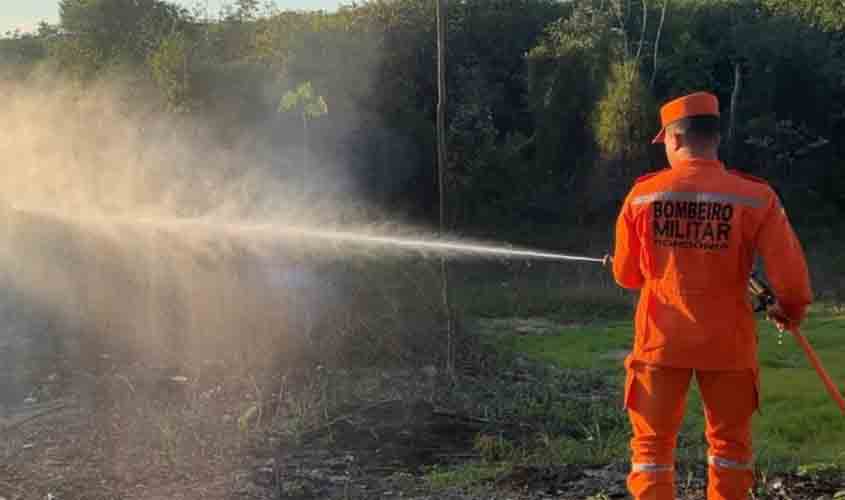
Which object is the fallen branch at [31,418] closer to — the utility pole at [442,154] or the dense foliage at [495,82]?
the utility pole at [442,154]

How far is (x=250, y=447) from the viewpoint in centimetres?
679

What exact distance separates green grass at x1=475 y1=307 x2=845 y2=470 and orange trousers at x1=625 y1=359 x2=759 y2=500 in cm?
56

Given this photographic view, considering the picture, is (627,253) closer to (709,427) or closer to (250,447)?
(709,427)

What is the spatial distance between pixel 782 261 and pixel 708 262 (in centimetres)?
29

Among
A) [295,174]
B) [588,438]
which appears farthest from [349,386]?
[295,174]

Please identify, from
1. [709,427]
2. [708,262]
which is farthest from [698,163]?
[709,427]

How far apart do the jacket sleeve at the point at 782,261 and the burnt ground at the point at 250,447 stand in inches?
55.6

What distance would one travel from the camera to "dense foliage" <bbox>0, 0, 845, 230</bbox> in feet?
65.4

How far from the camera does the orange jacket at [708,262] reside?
4.18m

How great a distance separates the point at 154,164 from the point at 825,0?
27.3 feet

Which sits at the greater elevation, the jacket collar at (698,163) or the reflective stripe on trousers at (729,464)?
the jacket collar at (698,163)

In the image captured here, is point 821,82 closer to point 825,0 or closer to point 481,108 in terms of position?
point 481,108

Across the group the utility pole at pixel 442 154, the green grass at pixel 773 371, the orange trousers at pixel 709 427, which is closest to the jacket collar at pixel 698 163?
the orange trousers at pixel 709 427

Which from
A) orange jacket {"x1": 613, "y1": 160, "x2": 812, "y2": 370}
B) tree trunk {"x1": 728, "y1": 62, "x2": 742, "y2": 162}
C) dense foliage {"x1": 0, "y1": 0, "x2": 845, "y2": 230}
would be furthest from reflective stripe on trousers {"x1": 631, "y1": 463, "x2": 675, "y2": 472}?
tree trunk {"x1": 728, "y1": 62, "x2": 742, "y2": 162}
